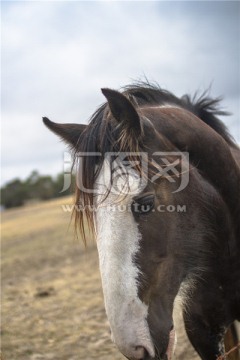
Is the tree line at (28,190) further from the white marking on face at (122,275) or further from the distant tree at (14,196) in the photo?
the white marking on face at (122,275)

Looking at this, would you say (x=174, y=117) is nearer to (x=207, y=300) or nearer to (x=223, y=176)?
(x=223, y=176)

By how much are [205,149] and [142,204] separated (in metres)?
0.94

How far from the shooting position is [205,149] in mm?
3354

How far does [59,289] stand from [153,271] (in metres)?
7.33

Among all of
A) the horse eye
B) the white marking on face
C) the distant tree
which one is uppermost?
the horse eye

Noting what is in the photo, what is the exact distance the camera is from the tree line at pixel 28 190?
67125mm

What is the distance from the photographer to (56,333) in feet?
21.9

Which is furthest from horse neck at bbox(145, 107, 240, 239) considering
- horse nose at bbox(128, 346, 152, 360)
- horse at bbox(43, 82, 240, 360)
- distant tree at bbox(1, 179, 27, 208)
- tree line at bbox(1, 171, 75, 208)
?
distant tree at bbox(1, 179, 27, 208)

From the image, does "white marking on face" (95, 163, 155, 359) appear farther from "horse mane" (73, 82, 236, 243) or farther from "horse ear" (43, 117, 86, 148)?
"horse ear" (43, 117, 86, 148)

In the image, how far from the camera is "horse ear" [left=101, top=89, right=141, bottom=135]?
2.69 meters

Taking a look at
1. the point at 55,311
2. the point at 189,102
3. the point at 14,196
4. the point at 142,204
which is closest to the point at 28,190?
the point at 14,196

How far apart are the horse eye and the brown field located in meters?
2.74

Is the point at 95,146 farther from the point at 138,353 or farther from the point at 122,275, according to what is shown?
the point at 138,353

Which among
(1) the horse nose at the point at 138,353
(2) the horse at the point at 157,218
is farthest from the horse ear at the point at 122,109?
(1) the horse nose at the point at 138,353
